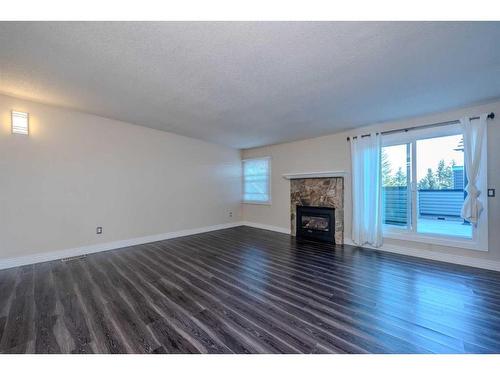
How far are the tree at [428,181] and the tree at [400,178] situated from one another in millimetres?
223

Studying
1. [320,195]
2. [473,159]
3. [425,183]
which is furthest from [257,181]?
[473,159]

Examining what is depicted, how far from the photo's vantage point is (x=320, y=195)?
470 centimetres

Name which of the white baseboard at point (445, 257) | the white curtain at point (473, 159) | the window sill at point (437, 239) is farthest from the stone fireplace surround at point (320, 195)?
the white curtain at point (473, 159)

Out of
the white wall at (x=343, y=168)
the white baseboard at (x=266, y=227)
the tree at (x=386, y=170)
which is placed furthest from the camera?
the white baseboard at (x=266, y=227)

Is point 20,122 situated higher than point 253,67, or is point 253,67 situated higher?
point 253,67

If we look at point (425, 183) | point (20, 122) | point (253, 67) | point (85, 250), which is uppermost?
point (253, 67)

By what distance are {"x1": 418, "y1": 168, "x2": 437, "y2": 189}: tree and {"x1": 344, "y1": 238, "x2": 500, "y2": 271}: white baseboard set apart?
1100 millimetres

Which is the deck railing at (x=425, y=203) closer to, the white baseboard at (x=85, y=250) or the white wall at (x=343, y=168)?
the white wall at (x=343, y=168)

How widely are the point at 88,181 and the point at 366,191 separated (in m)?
5.19

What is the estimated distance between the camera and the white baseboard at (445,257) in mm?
2906

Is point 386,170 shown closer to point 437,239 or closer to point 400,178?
point 400,178

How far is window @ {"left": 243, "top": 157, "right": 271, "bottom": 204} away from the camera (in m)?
5.89

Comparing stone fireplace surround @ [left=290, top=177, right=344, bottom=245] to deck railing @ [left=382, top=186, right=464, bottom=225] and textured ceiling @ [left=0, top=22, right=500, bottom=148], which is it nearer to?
deck railing @ [left=382, top=186, right=464, bottom=225]
